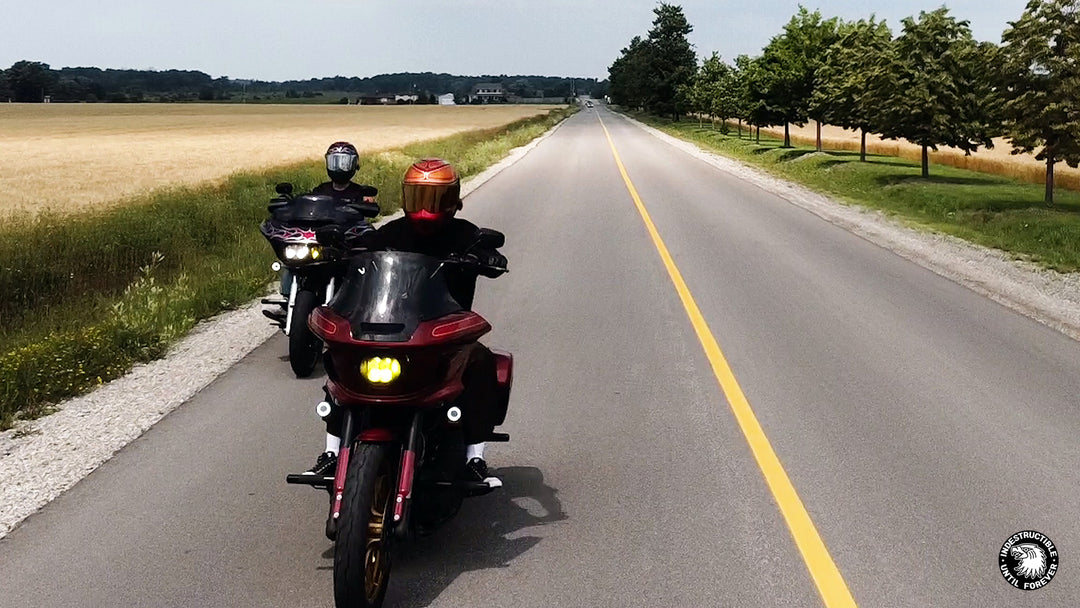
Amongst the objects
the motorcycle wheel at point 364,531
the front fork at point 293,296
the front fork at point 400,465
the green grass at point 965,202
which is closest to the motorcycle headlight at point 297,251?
the front fork at point 293,296

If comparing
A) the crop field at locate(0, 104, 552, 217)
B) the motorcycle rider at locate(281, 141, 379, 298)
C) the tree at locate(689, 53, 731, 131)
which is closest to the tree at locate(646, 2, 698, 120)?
the tree at locate(689, 53, 731, 131)

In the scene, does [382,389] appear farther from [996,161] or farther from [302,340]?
[996,161]

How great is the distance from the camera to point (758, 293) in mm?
11453

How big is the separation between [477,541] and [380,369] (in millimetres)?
1276

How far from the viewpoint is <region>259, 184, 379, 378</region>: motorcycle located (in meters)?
7.86

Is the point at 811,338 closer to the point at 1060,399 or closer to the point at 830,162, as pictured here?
the point at 1060,399

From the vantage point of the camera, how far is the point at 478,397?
4.56 m

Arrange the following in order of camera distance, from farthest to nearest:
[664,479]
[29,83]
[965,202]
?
[29,83] < [965,202] < [664,479]

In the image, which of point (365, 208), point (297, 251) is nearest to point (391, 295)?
point (365, 208)

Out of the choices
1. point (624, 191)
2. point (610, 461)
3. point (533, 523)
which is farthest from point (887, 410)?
point (624, 191)

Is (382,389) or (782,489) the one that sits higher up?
(382,389)

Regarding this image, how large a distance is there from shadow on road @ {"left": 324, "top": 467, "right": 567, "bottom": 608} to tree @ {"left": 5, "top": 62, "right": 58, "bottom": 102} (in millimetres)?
184330

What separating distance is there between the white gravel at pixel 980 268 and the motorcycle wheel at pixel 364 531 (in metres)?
7.76

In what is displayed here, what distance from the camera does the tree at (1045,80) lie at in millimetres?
18859
